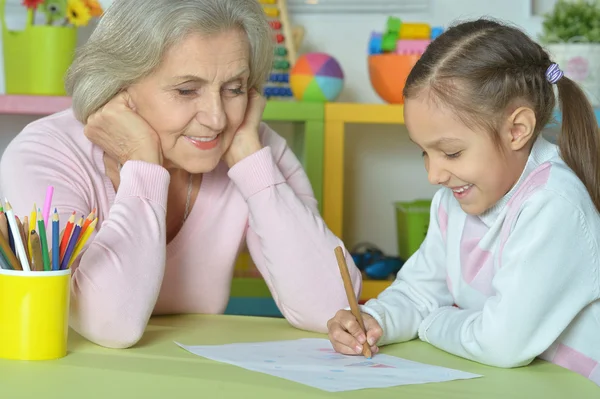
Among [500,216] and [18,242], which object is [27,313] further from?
[500,216]

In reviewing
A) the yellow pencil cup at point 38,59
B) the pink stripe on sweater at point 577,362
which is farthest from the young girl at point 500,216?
the yellow pencil cup at point 38,59

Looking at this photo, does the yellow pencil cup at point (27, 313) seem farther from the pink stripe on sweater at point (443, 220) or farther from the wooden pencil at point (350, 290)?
the pink stripe on sweater at point (443, 220)

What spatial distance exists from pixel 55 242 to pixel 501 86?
0.67 meters

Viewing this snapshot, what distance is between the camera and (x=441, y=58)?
1.37 meters

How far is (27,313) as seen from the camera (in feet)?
3.72

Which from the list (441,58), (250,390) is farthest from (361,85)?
(250,390)

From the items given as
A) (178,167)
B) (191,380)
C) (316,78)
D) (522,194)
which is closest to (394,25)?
(316,78)

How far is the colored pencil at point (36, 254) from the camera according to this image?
1132 mm

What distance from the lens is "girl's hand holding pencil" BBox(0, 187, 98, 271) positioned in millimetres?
1133

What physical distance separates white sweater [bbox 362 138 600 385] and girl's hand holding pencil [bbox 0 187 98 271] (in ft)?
1.51

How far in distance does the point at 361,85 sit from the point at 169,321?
157cm

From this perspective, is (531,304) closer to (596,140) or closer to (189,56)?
(596,140)

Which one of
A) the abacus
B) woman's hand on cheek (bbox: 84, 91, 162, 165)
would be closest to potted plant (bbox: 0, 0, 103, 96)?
the abacus

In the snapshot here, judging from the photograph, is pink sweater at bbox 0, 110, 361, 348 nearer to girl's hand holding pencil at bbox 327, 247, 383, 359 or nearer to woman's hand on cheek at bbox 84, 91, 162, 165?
woman's hand on cheek at bbox 84, 91, 162, 165
